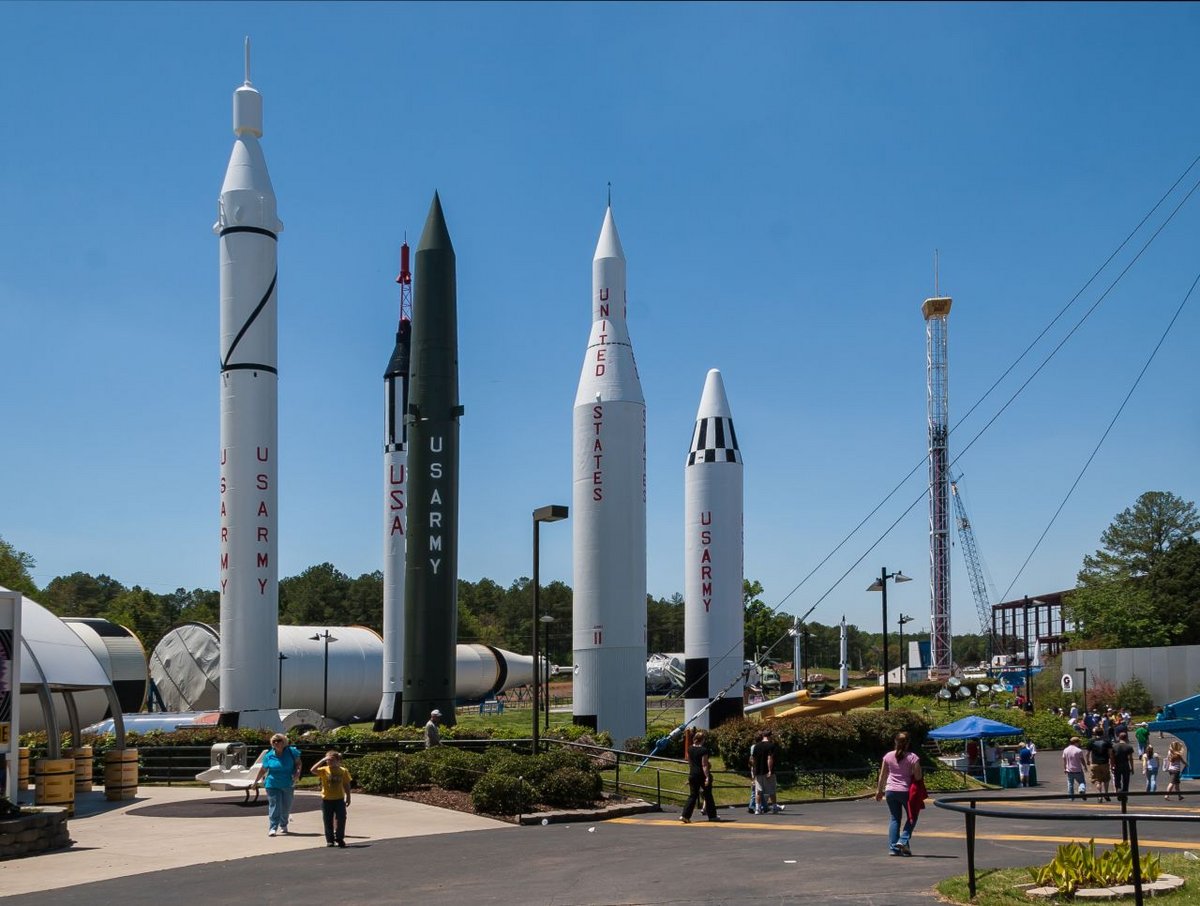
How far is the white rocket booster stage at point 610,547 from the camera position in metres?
34.3

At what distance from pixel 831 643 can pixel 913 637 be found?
1527 centimetres

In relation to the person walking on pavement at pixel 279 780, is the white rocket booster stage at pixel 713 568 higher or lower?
higher

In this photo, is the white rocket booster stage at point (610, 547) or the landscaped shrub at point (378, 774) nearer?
the landscaped shrub at point (378, 774)

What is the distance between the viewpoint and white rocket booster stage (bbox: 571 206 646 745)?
112ft

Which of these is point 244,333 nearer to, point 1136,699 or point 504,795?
point 504,795

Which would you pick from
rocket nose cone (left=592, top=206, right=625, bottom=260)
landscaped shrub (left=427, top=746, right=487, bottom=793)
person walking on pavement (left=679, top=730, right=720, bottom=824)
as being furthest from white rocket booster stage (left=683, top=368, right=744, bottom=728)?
person walking on pavement (left=679, top=730, right=720, bottom=824)

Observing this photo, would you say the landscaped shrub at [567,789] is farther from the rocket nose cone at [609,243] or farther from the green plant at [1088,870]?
the rocket nose cone at [609,243]

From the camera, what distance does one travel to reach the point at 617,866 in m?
14.2

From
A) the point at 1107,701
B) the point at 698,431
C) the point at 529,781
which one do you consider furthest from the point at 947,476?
the point at 529,781

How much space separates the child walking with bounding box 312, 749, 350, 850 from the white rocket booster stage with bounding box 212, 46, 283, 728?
16816 millimetres

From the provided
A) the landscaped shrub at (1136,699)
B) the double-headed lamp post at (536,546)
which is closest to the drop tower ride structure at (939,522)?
the landscaped shrub at (1136,699)

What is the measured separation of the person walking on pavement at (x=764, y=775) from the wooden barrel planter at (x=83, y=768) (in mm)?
13335

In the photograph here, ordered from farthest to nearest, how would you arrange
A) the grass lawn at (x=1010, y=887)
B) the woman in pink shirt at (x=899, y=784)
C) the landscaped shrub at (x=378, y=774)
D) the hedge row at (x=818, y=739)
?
the hedge row at (x=818, y=739)
the landscaped shrub at (x=378, y=774)
the woman in pink shirt at (x=899, y=784)
the grass lawn at (x=1010, y=887)

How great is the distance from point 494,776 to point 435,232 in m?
20.1
